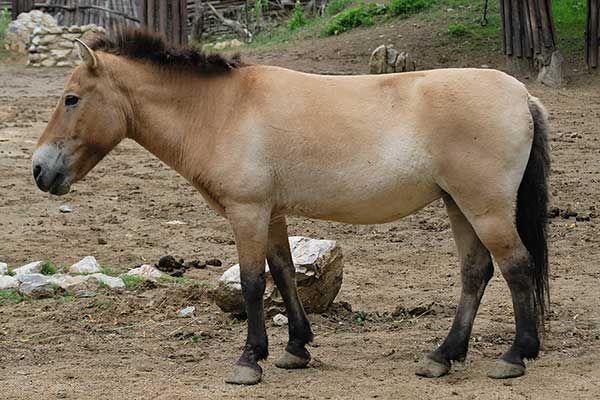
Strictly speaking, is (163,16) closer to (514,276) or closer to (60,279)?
(60,279)

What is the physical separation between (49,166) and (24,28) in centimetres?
1792

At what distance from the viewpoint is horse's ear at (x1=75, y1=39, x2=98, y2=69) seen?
568 cm

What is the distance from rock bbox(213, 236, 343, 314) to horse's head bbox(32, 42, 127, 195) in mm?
1326

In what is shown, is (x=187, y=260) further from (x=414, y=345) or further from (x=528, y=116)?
(x=528, y=116)

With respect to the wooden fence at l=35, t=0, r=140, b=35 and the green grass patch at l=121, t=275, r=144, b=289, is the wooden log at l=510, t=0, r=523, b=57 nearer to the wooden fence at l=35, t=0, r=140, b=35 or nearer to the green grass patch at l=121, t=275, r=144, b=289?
the green grass patch at l=121, t=275, r=144, b=289

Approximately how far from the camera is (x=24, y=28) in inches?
891

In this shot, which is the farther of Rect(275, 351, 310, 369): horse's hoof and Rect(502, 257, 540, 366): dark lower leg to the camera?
Rect(275, 351, 310, 369): horse's hoof

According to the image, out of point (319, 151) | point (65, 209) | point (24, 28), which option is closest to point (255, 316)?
point (319, 151)

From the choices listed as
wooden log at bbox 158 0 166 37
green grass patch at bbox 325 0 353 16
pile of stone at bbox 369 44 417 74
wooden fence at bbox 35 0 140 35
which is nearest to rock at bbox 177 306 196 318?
pile of stone at bbox 369 44 417 74

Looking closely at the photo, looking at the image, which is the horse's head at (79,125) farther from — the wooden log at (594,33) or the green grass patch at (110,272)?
the wooden log at (594,33)

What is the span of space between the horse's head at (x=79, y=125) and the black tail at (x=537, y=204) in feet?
7.44

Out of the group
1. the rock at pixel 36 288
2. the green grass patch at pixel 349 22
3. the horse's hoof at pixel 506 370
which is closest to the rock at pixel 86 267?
the rock at pixel 36 288

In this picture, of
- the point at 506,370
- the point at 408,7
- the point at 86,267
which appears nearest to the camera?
the point at 506,370

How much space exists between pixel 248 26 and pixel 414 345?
65.7 ft
